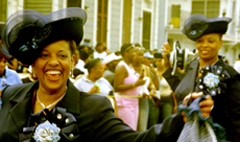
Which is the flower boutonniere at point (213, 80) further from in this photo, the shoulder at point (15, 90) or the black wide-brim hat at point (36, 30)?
the shoulder at point (15, 90)

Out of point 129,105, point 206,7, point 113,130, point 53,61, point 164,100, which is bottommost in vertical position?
point 164,100

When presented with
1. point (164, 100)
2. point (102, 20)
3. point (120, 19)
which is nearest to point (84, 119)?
point (164, 100)

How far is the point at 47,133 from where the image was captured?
8.44 feet

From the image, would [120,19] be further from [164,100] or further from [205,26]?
[205,26]

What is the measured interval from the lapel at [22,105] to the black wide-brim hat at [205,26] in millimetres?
1885

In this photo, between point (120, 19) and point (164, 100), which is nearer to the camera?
point (164, 100)

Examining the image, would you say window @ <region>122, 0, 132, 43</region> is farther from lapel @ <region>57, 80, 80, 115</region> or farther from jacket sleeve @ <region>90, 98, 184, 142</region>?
jacket sleeve @ <region>90, 98, 184, 142</region>

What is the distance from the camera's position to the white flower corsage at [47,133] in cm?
257

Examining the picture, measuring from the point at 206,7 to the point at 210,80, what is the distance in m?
31.2

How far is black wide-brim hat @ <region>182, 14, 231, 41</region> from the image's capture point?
408 cm

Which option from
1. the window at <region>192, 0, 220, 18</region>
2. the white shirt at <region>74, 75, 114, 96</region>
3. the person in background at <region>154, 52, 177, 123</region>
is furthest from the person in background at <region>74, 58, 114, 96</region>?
the window at <region>192, 0, 220, 18</region>

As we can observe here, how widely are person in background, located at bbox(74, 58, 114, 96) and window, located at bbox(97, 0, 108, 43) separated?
28.6 feet

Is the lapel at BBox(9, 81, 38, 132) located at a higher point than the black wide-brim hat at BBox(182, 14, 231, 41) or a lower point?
lower

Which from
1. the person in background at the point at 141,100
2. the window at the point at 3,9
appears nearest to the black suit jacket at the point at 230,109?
the person in background at the point at 141,100
